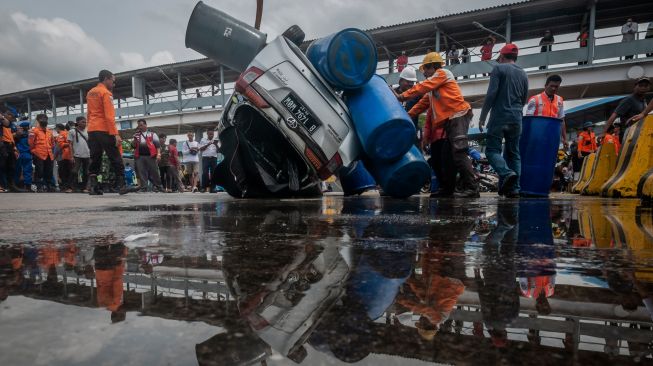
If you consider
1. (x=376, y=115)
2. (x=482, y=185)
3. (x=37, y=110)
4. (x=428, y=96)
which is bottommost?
(x=482, y=185)

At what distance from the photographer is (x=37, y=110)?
1055 inches

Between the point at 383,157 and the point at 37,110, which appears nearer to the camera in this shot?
the point at 383,157

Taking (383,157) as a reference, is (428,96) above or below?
above

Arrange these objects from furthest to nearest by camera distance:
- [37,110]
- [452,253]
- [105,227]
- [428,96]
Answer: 1. [37,110]
2. [428,96]
3. [105,227]
4. [452,253]

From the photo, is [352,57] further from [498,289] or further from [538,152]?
[498,289]

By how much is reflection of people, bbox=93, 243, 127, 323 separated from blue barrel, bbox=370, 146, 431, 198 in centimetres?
286

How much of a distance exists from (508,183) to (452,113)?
94cm

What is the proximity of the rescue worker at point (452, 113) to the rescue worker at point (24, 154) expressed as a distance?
30.1 feet

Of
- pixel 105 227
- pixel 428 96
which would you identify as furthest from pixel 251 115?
pixel 105 227

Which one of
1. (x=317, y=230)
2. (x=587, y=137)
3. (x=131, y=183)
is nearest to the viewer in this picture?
(x=317, y=230)

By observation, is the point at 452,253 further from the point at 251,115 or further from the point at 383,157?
the point at 251,115

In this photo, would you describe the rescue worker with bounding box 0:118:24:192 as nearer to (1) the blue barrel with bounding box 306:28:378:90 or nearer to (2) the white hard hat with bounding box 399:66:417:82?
(1) the blue barrel with bounding box 306:28:378:90

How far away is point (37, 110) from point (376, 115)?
31358 mm

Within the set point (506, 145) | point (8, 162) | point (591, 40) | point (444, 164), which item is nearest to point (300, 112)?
point (444, 164)
